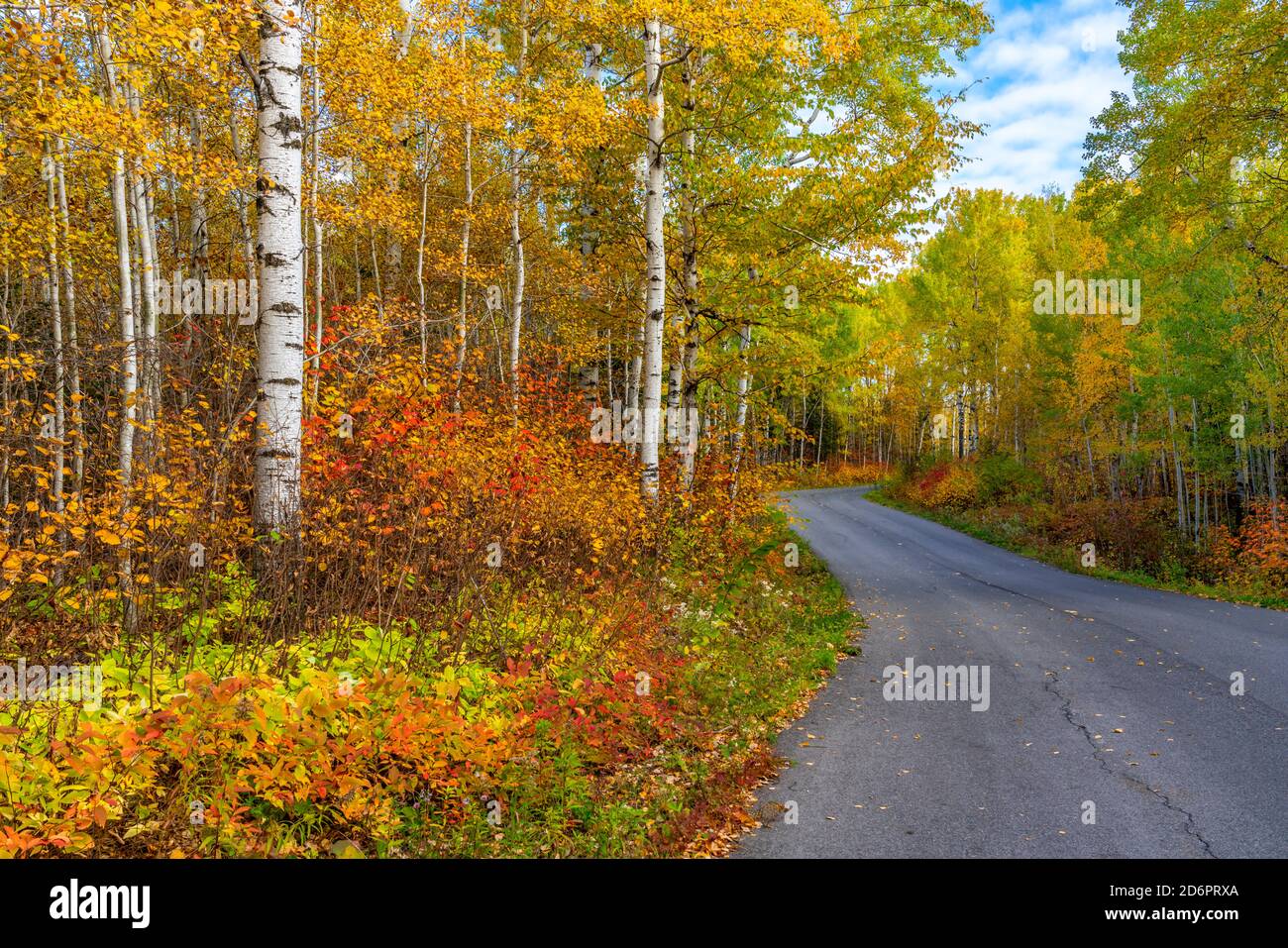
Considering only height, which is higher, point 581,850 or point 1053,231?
point 1053,231

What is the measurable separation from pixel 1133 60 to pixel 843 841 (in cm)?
1620

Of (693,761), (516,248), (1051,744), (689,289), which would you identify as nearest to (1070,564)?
(689,289)

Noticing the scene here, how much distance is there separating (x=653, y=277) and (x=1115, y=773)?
27.2 feet

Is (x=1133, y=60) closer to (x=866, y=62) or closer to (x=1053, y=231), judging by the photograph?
(x=866, y=62)

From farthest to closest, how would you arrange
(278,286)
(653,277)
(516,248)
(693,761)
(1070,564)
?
1. (1070,564)
2. (516,248)
3. (653,277)
4. (278,286)
5. (693,761)

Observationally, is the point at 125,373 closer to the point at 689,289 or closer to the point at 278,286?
the point at 278,286

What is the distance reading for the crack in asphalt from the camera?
4384mm

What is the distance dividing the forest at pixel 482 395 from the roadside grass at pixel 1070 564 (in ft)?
2.38

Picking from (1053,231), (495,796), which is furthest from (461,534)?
(1053,231)

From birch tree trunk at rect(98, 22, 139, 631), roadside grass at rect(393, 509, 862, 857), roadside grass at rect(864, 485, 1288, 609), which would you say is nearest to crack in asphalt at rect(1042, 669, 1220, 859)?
roadside grass at rect(393, 509, 862, 857)

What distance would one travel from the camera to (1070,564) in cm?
1747

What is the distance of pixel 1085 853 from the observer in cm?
414

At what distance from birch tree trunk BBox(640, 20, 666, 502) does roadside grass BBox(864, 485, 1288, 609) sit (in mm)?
11218

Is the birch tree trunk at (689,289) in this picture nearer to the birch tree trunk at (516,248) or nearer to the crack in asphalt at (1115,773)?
the birch tree trunk at (516,248)
